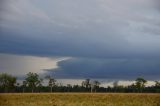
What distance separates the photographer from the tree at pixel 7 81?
435 ft

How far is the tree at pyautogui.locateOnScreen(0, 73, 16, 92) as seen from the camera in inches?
5221

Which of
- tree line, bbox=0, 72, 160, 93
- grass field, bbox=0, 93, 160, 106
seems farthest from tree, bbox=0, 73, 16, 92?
grass field, bbox=0, 93, 160, 106

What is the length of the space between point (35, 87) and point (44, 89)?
3756 millimetres

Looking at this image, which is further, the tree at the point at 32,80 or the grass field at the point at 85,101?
the tree at the point at 32,80

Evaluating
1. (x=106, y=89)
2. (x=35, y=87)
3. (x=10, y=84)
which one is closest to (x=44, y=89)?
(x=35, y=87)

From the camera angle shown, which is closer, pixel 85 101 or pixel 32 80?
pixel 85 101

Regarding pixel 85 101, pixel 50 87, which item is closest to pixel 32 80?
pixel 50 87

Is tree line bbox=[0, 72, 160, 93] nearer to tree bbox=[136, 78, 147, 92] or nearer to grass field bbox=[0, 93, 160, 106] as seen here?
tree bbox=[136, 78, 147, 92]

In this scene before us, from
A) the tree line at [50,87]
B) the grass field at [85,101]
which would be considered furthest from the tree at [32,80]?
the grass field at [85,101]

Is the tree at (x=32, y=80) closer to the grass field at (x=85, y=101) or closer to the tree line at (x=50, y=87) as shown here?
the tree line at (x=50, y=87)

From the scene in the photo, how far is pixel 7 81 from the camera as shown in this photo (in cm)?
13400

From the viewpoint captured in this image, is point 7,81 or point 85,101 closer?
point 85,101

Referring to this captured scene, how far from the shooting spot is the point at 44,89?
137 metres

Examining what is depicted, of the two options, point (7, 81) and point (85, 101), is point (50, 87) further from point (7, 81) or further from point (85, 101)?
point (85, 101)
